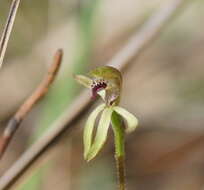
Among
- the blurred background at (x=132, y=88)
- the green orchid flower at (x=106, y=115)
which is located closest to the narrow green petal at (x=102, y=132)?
the green orchid flower at (x=106, y=115)

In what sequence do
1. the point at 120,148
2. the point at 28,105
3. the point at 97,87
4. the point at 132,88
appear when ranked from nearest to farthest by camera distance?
the point at 120,148 < the point at 97,87 < the point at 28,105 < the point at 132,88

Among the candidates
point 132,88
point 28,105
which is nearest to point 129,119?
point 28,105

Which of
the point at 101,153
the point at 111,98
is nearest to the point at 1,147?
the point at 111,98

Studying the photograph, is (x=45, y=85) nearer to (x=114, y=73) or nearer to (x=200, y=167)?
(x=114, y=73)

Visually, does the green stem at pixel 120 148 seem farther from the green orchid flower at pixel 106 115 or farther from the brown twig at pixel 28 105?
the brown twig at pixel 28 105

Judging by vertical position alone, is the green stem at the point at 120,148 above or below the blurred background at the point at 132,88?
below

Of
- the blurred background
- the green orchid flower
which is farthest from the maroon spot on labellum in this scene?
the blurred background

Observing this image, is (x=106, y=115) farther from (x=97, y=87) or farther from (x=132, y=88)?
(x=132, y=88)
